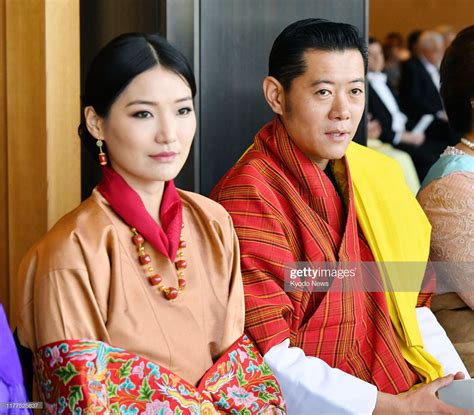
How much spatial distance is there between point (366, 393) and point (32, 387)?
0.70 metres

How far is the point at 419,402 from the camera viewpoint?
7.09ft

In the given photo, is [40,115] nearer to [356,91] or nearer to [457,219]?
[356,91]

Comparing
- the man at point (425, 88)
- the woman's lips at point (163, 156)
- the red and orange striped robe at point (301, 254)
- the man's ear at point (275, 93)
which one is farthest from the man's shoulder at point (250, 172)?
the man at point (425, 88)

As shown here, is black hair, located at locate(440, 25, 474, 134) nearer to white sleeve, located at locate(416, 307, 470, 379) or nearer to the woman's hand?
white sleeve, located at locate(416, 307, 470, 379)

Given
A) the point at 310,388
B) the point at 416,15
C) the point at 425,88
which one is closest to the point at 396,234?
the point at 310,388

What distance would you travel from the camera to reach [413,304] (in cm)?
230

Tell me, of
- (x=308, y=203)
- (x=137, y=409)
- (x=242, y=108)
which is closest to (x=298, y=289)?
(x=308, y=203)

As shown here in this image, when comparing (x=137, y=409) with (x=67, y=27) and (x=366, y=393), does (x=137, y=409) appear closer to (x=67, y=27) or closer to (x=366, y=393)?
(x=366, y=393)

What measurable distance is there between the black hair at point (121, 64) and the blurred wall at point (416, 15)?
16.1 ft

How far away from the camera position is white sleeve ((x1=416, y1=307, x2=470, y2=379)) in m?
2.33

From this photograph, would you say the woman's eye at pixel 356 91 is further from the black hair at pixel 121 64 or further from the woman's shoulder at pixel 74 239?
the woman's shoulder at pixel 74 239

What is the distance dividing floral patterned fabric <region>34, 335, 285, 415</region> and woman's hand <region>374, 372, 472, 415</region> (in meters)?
0.30

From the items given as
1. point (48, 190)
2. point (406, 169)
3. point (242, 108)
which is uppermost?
point (242, 108)

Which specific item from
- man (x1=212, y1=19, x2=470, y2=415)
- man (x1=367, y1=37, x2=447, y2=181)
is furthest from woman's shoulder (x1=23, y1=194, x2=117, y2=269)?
man (x1=367, y1=37, x2=447, y2=181)
